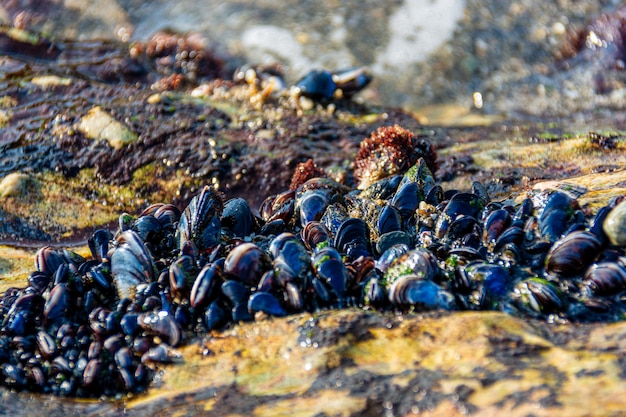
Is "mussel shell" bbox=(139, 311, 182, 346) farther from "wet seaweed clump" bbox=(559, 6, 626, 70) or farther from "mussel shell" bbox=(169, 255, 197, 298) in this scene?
"wet seaweed clump" bbox=(559, 6, 626, 70)

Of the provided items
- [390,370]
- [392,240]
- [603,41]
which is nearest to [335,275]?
[392,240]

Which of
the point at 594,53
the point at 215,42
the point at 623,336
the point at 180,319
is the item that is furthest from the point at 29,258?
the point at 594,53

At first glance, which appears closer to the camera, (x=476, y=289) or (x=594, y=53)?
(x=476, y=289)

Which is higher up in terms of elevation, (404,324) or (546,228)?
(546,228)

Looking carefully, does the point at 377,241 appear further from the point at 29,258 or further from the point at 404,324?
the point at 29,258

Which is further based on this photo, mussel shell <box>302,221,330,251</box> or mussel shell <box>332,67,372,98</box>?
mussel shell <box>332,67,372,98</box>

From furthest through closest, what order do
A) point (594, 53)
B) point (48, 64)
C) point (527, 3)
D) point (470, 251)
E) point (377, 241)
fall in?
point (527, 3) < point (594, 53) < point (48, 64) < point (377, 241) < point (470, 251)

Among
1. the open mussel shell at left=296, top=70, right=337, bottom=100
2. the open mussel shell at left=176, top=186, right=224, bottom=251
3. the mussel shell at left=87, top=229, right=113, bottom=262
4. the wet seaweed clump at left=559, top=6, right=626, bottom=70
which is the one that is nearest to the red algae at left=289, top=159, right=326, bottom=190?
the open mussel shell at left=176, top=186, right=224, bottom=251
